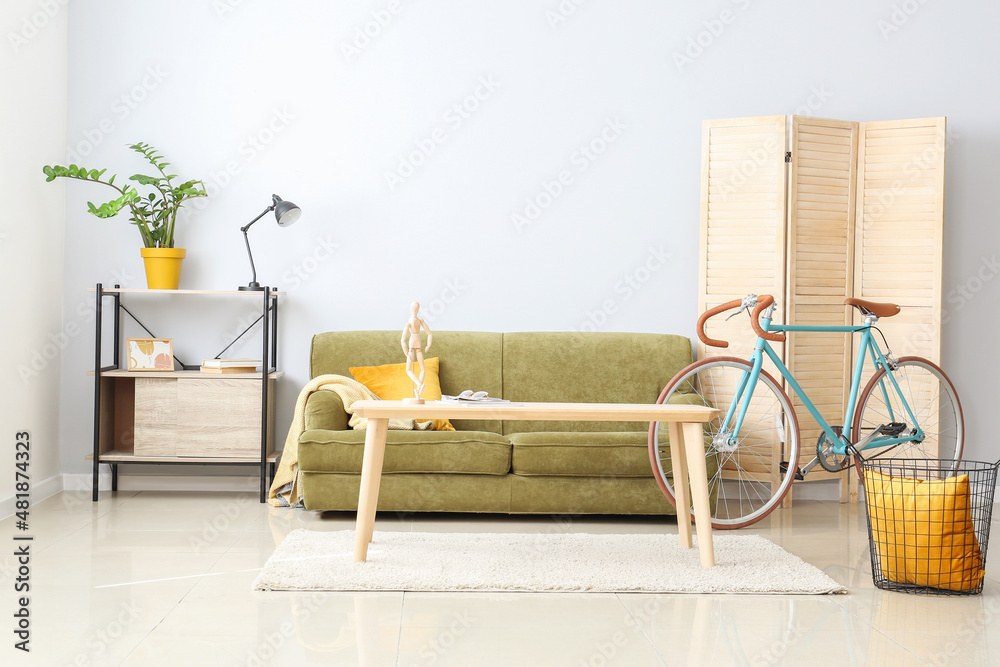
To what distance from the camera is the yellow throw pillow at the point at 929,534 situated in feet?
8.19

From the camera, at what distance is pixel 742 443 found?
4.02m

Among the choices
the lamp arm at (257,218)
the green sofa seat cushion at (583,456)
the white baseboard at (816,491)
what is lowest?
the white baseboard at (816,491)

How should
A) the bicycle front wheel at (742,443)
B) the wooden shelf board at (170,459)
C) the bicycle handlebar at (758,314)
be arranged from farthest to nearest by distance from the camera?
the wooden shelf board at (170,459), the bicycle front wheel at (742,443), the bicycle handlebar at (758,314)

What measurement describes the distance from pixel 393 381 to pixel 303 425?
0.50 meters

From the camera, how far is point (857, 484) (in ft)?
13.5

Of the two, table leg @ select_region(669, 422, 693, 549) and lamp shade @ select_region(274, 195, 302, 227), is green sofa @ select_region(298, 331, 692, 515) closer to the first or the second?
table leg @ select_region(669, 422, 693, 549)

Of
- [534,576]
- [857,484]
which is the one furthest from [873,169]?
[534,576]

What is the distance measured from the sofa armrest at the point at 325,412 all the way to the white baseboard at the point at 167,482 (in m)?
0.89

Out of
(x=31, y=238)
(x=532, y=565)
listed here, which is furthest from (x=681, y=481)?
(x=31, y=238)

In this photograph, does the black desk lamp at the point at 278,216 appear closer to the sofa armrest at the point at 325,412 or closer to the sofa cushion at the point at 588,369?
the sofa armrest at the point at 325,412

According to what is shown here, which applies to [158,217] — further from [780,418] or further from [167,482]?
[780,418]

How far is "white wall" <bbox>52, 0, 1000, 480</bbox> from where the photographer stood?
431 cm

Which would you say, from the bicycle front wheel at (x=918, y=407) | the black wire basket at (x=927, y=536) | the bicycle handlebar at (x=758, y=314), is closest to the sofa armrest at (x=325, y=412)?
the bicycle handlebar at (x=758, y=314)

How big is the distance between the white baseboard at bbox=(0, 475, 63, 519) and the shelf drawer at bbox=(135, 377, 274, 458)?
521mm
